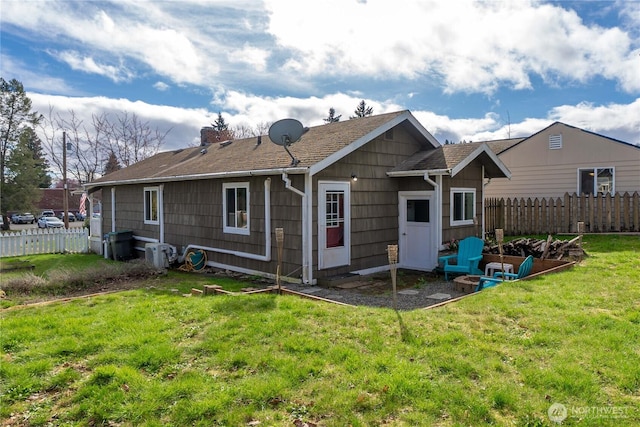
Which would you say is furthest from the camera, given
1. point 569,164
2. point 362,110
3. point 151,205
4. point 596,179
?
point 362,110

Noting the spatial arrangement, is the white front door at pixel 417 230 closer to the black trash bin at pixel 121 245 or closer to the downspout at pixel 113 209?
the black trash bin at pixel 121 245

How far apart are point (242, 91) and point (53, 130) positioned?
14902 millimetres

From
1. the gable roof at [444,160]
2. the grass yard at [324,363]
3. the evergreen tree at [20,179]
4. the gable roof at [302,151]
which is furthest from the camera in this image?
the evergreen tree at [20,179]

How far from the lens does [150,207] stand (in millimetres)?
14219

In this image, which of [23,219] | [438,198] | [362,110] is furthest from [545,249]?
[23,219]

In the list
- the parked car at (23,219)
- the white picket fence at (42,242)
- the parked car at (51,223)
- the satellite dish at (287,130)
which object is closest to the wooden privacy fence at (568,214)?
the satellite dish at (287,130)

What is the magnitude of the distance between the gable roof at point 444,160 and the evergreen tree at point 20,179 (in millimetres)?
33595

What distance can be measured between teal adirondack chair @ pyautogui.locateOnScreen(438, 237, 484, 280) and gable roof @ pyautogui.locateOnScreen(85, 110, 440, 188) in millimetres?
3359

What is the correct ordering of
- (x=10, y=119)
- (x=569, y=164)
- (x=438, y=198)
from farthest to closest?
1. (x=10, y=119)
2. (x=569, y=164)
3. (x=438, y=198)

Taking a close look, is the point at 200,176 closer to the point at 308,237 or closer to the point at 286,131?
the point at 286,131

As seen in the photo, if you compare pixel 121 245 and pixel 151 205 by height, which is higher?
pixel 151 205

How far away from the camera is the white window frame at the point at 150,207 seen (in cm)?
1365

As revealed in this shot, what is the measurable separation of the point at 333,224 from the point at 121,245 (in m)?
9.40

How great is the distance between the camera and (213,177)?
1070cm
